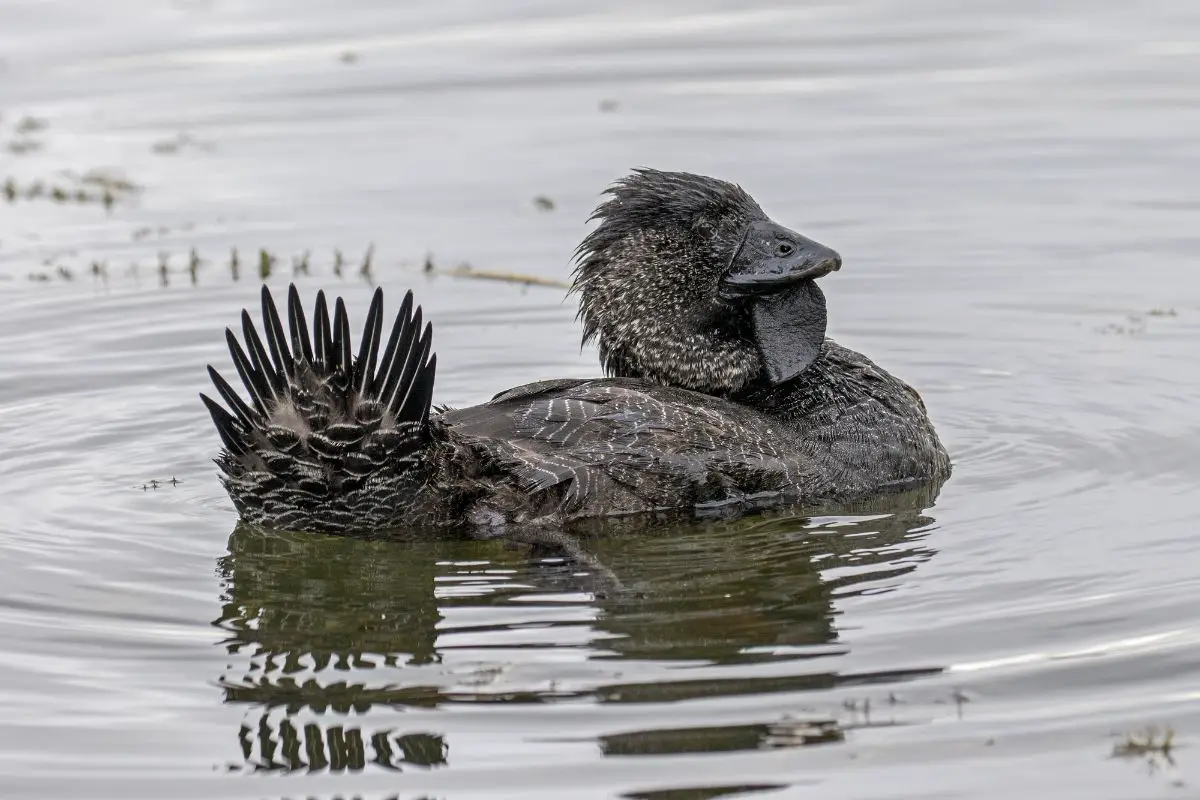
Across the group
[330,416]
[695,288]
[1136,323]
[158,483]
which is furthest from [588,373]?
[330,416]

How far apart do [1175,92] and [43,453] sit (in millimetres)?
9888

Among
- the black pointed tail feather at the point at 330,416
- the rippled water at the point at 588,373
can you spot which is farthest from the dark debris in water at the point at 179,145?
the black pointed tail feather at the point at 330,416

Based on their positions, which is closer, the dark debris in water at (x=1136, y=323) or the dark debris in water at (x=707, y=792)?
the dark debris in water at (x=707, y=792)

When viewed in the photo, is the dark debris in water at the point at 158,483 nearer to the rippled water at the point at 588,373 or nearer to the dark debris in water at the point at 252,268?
the rippled water at the point at 588,373

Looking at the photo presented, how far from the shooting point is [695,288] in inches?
329

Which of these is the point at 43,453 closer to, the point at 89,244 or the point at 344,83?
the point at 89,244

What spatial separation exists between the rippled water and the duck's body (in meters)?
0.24

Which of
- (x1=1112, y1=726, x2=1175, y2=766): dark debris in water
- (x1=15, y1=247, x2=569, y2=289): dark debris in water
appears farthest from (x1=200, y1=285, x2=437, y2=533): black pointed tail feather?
(x1=15, y1=247, x2=569, y2=289): dark debris in water

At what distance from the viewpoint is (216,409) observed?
7.11 metres

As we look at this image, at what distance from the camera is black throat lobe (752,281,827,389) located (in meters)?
8.35

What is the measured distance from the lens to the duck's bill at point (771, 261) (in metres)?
8.20

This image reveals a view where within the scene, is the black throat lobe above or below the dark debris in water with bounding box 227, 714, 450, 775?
above

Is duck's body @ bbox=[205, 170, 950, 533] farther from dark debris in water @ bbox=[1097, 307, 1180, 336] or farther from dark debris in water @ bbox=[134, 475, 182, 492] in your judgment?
dark debris in water @ bbox=[1097, 307, 1180, 336]

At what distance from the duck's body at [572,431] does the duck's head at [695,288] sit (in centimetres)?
1
